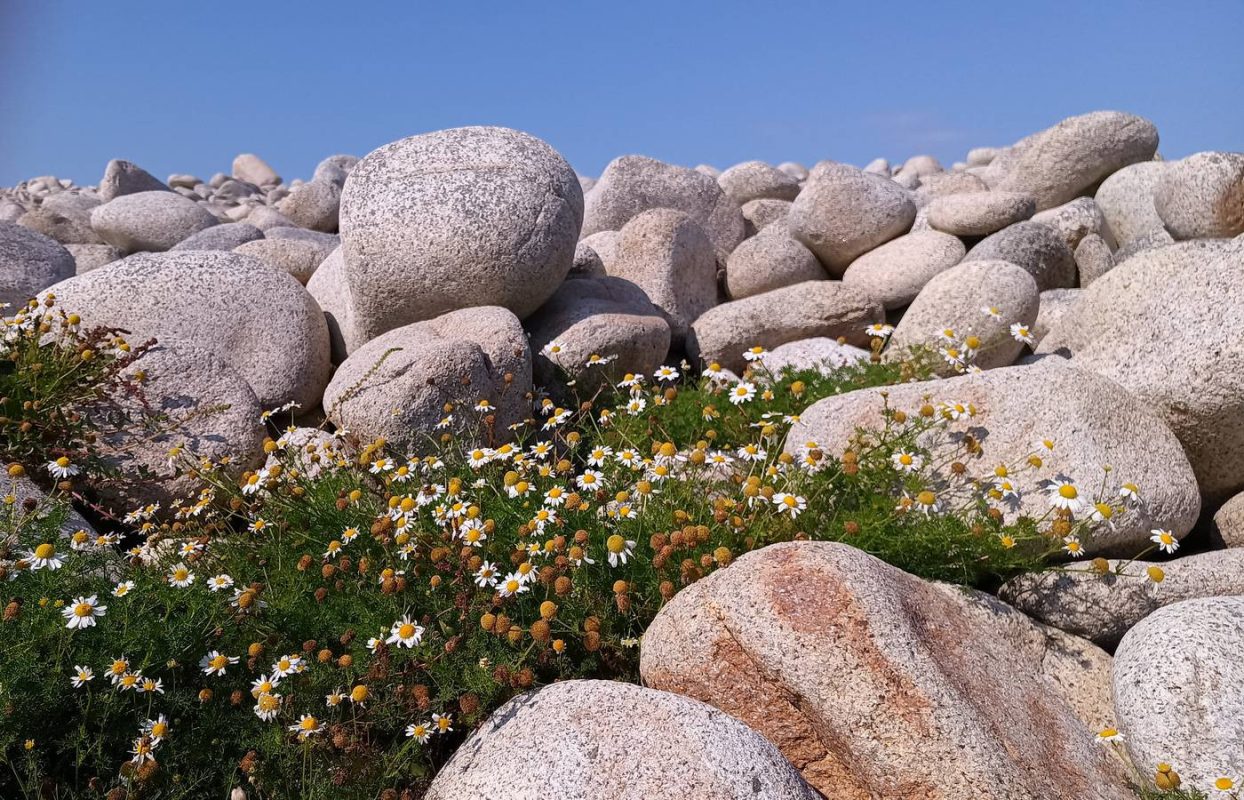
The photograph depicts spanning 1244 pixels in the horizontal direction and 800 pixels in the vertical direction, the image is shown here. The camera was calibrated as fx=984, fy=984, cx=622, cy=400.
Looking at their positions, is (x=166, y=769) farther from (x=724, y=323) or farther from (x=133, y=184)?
(x=133, y=184)

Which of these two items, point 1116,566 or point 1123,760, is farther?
point 1116,566

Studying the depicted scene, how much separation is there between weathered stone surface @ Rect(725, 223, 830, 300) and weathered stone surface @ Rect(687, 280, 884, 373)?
1.21 m

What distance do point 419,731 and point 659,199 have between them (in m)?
7.99

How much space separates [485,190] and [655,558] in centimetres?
384

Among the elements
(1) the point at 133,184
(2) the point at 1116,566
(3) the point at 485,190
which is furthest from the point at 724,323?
(1) the point at 133,184

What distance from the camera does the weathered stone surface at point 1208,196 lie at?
7895 mm

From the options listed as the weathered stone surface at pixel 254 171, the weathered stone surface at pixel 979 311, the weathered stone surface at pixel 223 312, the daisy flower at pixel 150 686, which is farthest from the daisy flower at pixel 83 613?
the weathered stone surface at pixel 254 171

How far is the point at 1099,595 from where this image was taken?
4203 mm

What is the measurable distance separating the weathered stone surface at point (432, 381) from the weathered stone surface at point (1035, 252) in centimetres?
459

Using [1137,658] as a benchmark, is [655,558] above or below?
above

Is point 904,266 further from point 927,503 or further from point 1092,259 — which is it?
point 927,503

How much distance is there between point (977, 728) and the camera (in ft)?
10.2

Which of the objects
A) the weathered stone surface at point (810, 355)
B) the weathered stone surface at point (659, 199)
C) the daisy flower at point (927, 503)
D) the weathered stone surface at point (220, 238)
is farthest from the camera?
the weathered stone surface at point (220, 238)

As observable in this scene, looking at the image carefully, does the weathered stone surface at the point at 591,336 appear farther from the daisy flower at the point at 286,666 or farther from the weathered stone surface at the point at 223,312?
the daisy flower at the point at 286,666
